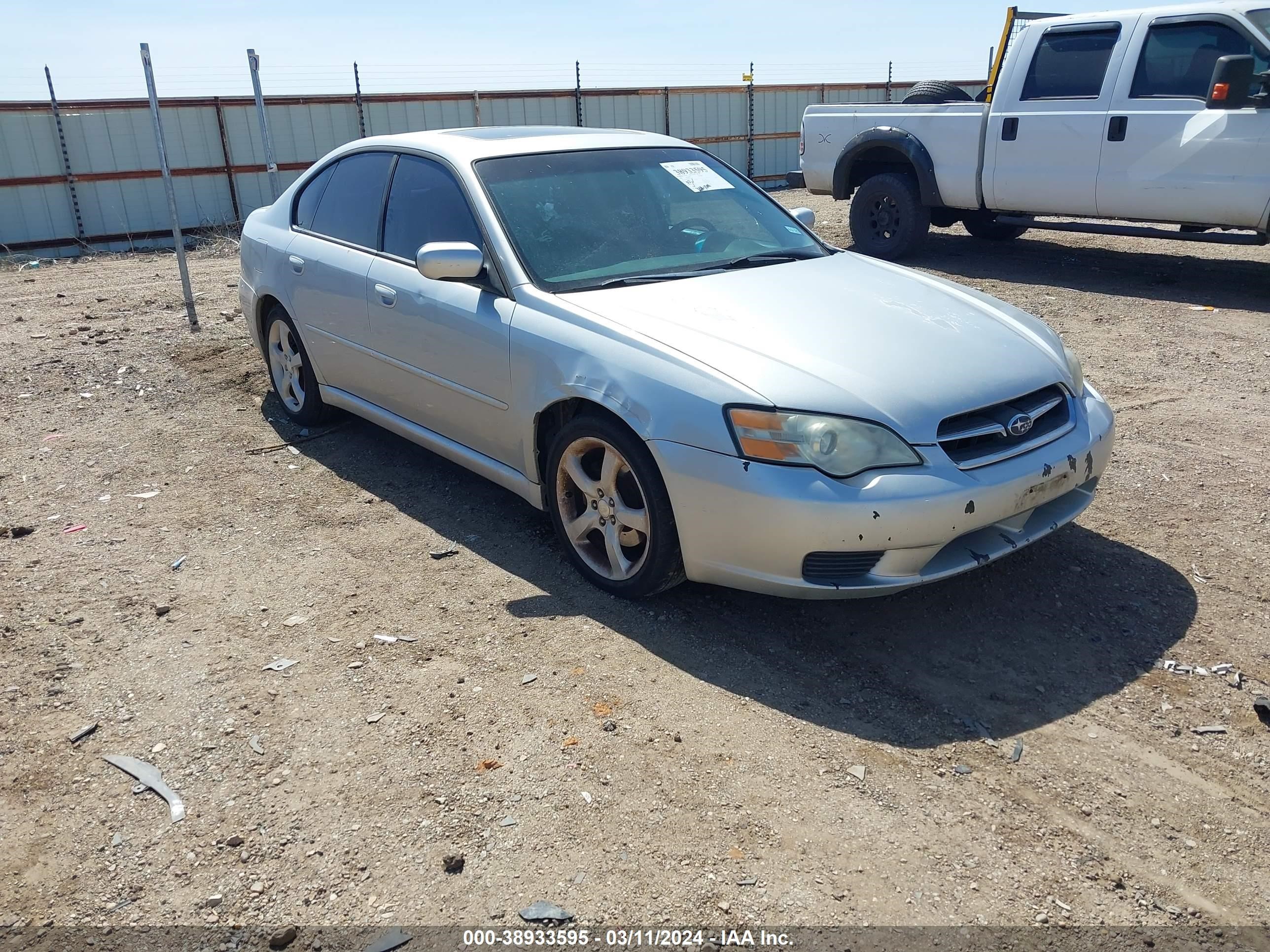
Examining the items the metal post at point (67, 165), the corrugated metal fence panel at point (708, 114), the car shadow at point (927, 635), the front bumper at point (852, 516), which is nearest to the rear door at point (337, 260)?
the car shadow at point (927, 635)

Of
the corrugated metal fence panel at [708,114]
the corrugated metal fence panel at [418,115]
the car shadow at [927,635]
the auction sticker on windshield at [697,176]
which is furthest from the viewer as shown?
the corrugated metal fence panel at [708,114]

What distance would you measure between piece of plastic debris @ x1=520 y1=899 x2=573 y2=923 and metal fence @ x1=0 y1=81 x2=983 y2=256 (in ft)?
38.6

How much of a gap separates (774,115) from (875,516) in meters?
19.7

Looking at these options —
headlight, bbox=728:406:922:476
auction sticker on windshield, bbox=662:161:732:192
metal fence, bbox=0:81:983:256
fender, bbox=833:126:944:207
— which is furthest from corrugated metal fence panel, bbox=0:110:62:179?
headlight, bbox=728:406:922:476

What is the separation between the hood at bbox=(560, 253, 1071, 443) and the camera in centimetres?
333

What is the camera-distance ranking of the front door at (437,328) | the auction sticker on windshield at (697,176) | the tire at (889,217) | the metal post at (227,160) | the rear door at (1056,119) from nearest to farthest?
the front door at (437,328) → the auction sticker on windshield at (697,176) → the rear door at (1056,119) → the tire at (889,217) → the metal post at (227,160)

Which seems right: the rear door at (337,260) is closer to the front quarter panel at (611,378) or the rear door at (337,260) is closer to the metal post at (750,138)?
the front quarter panel at (611,378)

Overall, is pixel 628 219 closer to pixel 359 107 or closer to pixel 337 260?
pixel 337 260

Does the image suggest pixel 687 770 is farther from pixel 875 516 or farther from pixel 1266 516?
pixel 1266 516

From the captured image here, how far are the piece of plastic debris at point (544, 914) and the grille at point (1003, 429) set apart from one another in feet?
6.05

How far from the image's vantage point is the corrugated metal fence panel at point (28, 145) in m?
14.1

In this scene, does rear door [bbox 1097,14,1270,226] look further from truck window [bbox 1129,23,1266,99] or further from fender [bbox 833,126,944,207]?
fender [bbox 833,126,944,207]

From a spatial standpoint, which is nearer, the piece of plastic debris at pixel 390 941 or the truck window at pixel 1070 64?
the piece of plastic debris at pixel 390 941

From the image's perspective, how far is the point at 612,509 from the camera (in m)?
3.79
